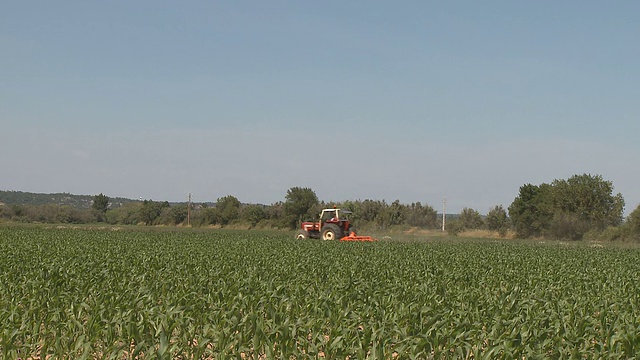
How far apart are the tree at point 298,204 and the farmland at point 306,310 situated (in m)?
52.1

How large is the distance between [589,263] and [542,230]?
1482 inches

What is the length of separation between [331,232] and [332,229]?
20 centimetres

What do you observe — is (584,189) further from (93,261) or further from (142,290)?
(142,290)

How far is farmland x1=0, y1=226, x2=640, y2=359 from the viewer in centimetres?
844

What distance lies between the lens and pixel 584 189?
6247 centimetres

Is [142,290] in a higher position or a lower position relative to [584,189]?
lower

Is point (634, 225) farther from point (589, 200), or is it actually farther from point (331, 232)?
point (331, 232)

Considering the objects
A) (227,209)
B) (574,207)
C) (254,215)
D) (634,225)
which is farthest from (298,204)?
(634,225)

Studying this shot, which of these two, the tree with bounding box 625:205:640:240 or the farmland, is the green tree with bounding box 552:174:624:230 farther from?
the farmland

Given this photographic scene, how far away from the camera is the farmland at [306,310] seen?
8.44 metres

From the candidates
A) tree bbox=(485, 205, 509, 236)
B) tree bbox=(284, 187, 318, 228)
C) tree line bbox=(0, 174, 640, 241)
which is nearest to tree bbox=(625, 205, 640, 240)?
tree line bbox=(0, 174, 640, 241)

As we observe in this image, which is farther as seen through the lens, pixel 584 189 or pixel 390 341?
pixel 584 189

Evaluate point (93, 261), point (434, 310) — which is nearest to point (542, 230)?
point (93, 261)

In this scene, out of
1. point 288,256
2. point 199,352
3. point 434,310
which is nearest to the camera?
point 199,352
